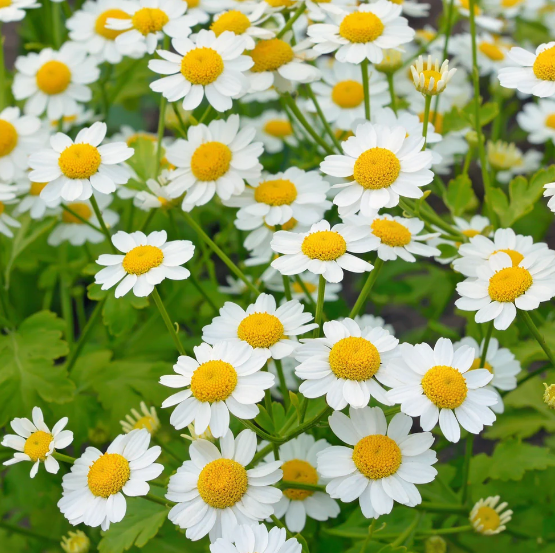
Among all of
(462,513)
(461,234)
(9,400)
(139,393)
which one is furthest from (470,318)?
(9,400)

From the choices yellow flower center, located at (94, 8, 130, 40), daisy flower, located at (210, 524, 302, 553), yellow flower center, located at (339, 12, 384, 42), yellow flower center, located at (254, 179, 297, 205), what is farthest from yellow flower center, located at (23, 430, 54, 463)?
yellow flower center, located at (94, 8, 130, 40)

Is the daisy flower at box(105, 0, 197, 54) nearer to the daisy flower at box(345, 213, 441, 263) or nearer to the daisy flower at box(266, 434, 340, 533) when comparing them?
the daisy flower at box(345, 213, 441, 263)

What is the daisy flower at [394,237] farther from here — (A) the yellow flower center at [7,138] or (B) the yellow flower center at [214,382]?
(A) the yellow flower center at [7,138]

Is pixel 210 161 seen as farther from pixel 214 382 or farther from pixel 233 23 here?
pixel 214 382

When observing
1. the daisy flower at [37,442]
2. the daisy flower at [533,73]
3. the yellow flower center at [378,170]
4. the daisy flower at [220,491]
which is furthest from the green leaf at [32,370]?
the daisy flower at [533,73]

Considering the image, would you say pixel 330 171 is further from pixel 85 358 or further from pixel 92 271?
pixel 85 358

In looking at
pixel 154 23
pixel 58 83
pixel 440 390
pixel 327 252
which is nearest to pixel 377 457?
pixel 440 390
